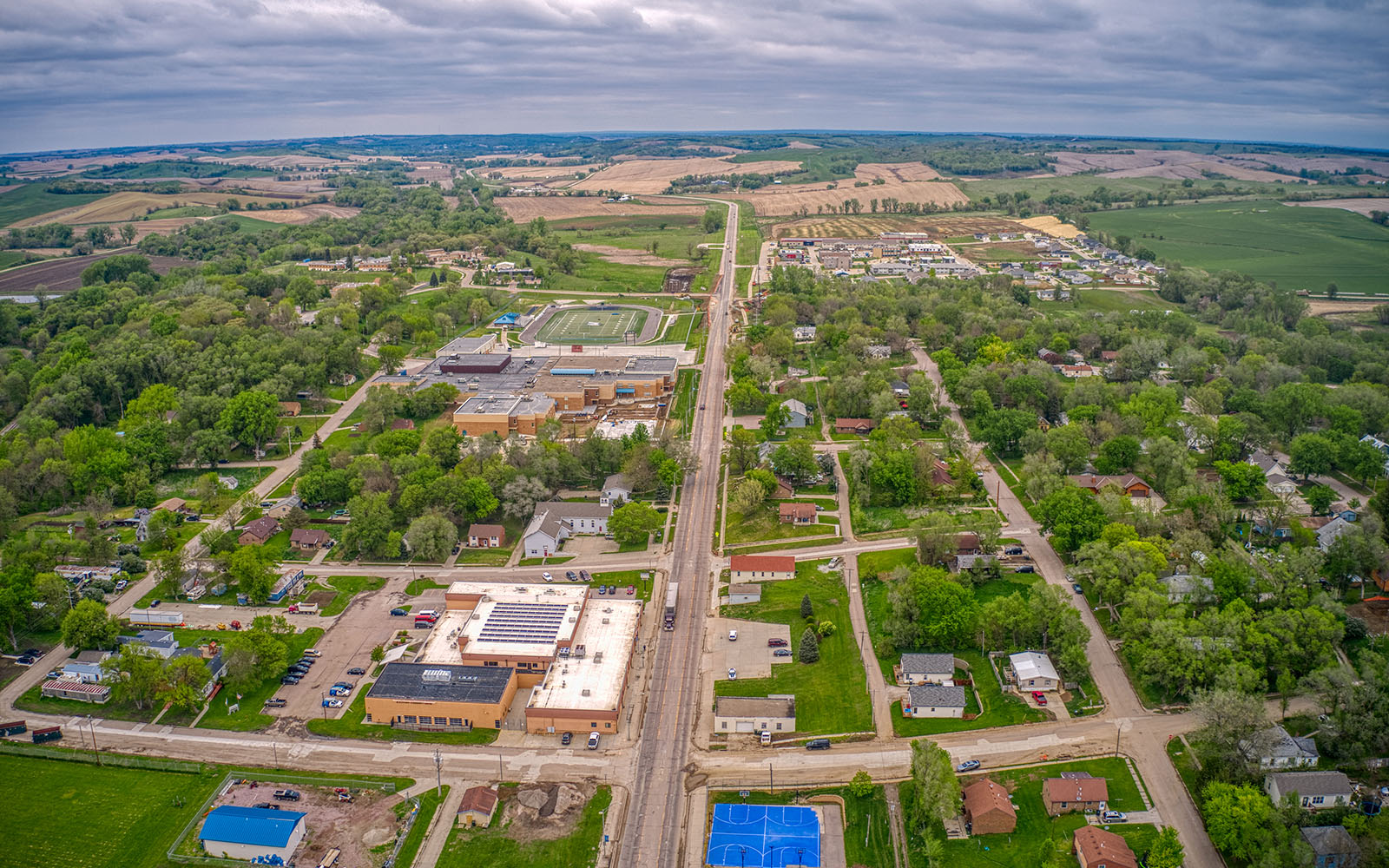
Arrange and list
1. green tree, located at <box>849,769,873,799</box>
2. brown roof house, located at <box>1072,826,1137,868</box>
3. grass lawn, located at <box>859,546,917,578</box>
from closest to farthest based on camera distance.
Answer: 1. brown roof house, located at <box>1072,826,1137,868</box>
2. green tree, located at <box>849,769,873,799</box>
3. grass lawn, located at <box>859,546,917,578</box>

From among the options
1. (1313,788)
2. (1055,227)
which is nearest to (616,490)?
(1313,788)

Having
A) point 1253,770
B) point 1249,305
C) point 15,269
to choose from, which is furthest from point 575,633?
point 15,269

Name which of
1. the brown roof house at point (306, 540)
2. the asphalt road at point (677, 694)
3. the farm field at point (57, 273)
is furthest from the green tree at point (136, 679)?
the farm field at point (57, 273)

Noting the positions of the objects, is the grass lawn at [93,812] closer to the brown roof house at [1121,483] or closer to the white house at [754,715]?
the white house at [754,715]

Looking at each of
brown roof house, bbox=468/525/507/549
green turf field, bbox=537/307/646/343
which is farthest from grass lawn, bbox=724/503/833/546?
green turf field, bbox=537/307/646/343

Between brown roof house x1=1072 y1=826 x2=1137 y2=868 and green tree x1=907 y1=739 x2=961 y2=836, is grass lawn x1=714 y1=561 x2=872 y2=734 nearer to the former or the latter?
green tree x1=907 y1=739 x2=961 y2=836

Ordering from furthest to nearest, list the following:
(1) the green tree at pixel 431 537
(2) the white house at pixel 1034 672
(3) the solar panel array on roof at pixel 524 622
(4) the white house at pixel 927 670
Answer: (1) the green tree at pixel 431 537 → (3) the solar panel array on roof at pixel 524 622 → (4) the white house at pixel 927 670 → (2) the white house at pixel 1034 672
